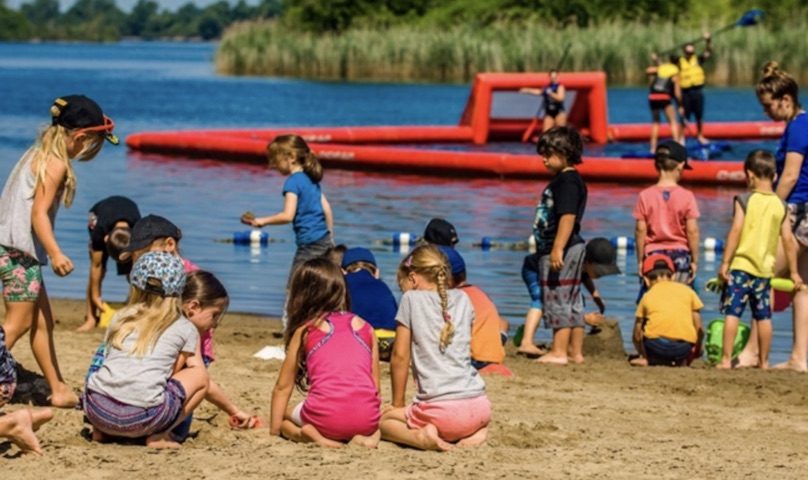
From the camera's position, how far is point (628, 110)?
42.8 metres

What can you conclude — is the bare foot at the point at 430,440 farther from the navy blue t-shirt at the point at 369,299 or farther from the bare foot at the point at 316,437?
the navy blue t-shirt at the point at 369,299

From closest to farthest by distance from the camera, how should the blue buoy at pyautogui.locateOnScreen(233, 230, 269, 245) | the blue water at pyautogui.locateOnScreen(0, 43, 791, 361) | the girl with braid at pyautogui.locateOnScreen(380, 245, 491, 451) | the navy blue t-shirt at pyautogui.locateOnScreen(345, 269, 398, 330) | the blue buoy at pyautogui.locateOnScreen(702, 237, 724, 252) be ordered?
the girl with braid at pyautogui.locateOnScreen(380, 245, 491, 451) → the navy blue t-shirt at pyautogui.locateOnScreen(345, 269, 398, 330) → the blue water at pyautogui.locateOnScreen(0, 43, 791, 361) → the blue buoy at pyautogui.locateOnScreen(702, 237, 724, 252) → the blue buoy at pyautogui.locateOnScreen(233, 230, 269, 245)

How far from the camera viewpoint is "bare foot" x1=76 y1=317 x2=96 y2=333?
11.2 metres

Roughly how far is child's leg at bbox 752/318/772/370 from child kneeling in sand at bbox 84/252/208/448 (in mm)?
4269

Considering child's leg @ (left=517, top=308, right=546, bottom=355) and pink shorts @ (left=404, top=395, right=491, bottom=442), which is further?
child's leg @ (left=517, top=308, right=546, bottom=355)

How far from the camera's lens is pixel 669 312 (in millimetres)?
10203

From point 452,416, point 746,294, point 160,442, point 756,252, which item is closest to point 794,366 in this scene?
point 746,294

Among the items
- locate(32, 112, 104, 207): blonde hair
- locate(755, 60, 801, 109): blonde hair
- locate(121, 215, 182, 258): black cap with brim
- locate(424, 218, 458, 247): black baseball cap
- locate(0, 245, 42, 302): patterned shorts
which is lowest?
locate(424, 218, 458, 247): black baseball cap

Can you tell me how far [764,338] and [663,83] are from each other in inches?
620

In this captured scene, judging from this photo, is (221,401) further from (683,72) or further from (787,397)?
(683,72)

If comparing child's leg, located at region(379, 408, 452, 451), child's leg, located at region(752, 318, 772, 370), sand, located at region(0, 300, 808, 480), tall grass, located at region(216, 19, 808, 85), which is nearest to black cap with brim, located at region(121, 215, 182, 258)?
sand, located at region(0, 300, 808, 480)

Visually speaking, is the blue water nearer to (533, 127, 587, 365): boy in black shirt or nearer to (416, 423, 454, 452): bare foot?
(533, 127, 587, 365): boy in black shirt

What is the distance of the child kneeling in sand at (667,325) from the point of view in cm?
1021

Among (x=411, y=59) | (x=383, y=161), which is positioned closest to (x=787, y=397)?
(x=383, y=161)
